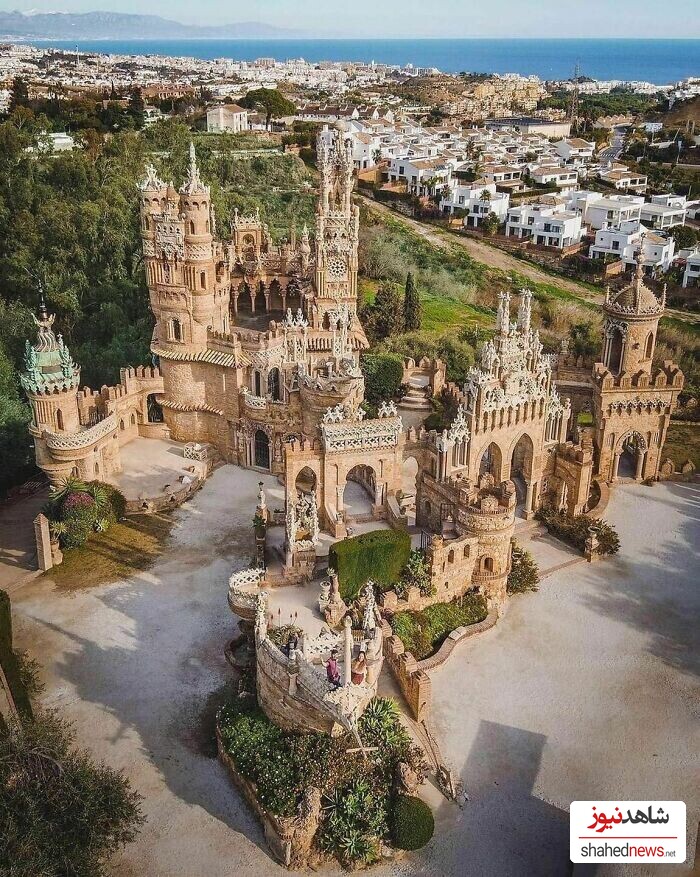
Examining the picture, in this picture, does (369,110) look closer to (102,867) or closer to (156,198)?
(156,198)

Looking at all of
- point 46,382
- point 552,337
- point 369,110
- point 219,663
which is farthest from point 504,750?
point 369,110

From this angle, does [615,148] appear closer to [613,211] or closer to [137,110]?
[613,211]

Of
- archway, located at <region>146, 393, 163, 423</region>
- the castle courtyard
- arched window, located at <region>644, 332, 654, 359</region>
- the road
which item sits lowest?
the castle courtyard

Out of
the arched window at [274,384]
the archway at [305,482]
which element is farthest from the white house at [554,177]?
the archway at [305,482]

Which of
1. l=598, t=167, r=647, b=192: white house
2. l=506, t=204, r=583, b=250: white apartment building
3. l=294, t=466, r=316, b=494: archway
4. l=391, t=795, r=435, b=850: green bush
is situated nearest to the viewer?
l=391, t=795, r=435, b=850: green bush

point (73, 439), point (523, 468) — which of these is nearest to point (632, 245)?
point (523, 468)

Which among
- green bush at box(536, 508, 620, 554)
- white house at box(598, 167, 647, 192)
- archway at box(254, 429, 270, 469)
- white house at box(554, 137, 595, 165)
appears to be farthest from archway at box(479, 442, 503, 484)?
white house at box(554, 137, 595, 165)

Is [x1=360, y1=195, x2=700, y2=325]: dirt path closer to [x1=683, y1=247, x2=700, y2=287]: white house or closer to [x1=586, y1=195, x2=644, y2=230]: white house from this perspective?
[x1=683, y1=247, x2=700, y2=287]: white house
